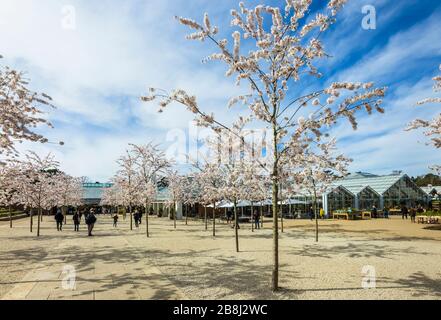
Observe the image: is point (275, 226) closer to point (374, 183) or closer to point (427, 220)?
point (427, 220)

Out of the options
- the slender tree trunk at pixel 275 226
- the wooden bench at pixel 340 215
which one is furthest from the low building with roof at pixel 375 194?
the slender tree trunk at pixel 275 226

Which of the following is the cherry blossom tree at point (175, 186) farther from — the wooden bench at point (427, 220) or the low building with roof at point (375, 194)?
the wooden bench at point (427, 220)

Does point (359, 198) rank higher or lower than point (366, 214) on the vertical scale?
higher

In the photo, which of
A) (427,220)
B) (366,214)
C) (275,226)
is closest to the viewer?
(275,226)

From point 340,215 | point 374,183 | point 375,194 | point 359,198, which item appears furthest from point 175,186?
point 374,183

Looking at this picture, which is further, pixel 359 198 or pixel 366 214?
pixel 359 198

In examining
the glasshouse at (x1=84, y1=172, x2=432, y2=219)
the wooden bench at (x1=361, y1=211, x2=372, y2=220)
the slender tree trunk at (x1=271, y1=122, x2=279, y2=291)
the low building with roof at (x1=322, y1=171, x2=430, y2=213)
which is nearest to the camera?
the slender tree trunk at (x1=271, y1=122, x2=279, y2=291)

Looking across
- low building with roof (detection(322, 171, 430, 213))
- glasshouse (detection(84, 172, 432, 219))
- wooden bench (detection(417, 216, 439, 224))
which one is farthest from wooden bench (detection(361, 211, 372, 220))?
wooden bench (detection(417, 216, 439, 224))

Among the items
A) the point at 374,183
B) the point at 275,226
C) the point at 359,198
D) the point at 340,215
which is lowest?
the point at 340,215

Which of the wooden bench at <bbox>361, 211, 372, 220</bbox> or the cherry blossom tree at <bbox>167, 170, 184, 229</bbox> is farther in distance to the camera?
Result: the wooden bench at <bbox>361, 211, 372, 220</bbox>

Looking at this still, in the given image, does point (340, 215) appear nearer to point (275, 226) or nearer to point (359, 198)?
point (359, 198)

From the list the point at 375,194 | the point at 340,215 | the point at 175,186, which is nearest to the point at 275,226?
the point at 175,186

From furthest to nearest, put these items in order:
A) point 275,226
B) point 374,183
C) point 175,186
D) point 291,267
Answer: point 374,183
point 175,186
point 291,267
point 275,226

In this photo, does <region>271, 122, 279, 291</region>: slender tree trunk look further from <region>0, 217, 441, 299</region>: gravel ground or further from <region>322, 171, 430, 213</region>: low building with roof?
<region>322, 171, 430, 213</region>: low building with roof
